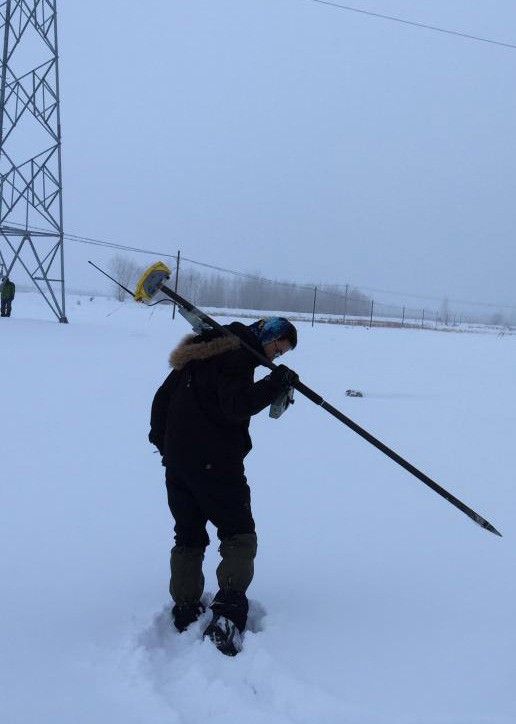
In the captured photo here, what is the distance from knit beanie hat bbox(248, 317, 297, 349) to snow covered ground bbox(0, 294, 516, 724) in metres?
1.18

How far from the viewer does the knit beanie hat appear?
2.39m

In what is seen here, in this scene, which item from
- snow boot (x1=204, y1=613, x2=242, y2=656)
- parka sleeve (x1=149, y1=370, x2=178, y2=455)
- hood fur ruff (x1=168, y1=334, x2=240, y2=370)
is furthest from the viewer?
parka sleeve (x1=149, y1=370, x2=178, y2=455)

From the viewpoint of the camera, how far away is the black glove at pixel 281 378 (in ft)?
7.37

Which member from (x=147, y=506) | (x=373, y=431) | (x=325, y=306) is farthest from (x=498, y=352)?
(x=325, y=306)

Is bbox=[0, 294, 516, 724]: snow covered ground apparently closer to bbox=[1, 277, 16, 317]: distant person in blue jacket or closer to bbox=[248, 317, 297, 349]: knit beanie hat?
bbox=[248, 317, 297, 349]: knit beanie hat

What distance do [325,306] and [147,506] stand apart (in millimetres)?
62769

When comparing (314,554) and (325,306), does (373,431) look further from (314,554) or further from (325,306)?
(325,306)

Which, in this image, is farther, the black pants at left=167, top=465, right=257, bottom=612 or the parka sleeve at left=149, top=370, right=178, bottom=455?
the parka sleeve at left=149, top=370, right=178, bottom=455

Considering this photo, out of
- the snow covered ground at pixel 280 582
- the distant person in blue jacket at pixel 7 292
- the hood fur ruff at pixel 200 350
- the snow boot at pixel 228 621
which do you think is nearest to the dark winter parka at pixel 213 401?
the hood fur ruff at pixel 200 350

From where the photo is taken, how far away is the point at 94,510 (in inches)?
140

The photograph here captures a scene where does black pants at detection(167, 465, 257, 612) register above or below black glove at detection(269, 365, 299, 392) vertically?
below

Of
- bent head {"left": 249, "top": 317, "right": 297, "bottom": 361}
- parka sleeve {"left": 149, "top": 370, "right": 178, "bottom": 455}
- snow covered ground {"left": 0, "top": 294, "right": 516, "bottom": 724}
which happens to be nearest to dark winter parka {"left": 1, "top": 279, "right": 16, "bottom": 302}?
snow covered ground {"left": 0, "top": 294, "right": 516, "bottom": 724}

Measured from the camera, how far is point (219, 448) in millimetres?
2354

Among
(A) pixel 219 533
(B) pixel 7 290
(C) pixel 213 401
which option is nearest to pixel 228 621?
(A) pixel 219 533
